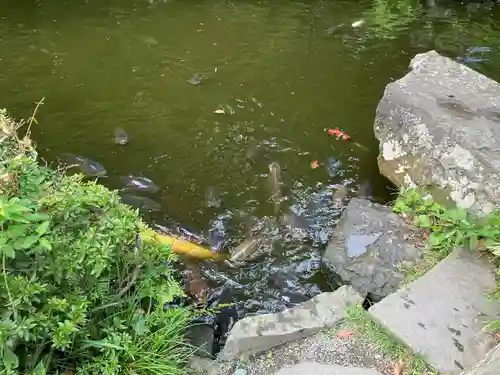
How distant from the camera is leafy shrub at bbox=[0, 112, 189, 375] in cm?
263

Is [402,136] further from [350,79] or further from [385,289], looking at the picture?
[350,79]

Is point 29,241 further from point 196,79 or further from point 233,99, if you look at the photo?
point 196,79

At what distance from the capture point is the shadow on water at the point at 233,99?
17.4ft

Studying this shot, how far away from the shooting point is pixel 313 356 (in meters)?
3.62

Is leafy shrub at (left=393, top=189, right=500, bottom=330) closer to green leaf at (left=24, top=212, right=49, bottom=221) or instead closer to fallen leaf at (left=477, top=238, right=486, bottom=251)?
fallen leaf at (left=477, top=238, right=486, bottom=251)

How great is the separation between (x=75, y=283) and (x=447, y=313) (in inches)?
97.9

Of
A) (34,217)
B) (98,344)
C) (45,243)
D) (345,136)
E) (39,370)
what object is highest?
(34,217)

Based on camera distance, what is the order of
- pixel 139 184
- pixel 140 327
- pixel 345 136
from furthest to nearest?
pixel 345 136, pixel 139 184, pixel 140 327

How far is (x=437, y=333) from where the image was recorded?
3633 millimetres

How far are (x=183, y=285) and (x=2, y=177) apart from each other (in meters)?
1.98

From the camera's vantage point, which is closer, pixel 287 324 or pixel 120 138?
pixel 287 324

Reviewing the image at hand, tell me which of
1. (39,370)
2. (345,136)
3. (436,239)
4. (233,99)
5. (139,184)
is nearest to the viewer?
(39,370)

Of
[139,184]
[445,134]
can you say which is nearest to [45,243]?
[139,184]

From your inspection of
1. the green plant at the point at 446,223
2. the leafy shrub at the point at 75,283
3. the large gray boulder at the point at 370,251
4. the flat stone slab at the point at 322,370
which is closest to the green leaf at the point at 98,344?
the leafy shrub at the point at 75,283
